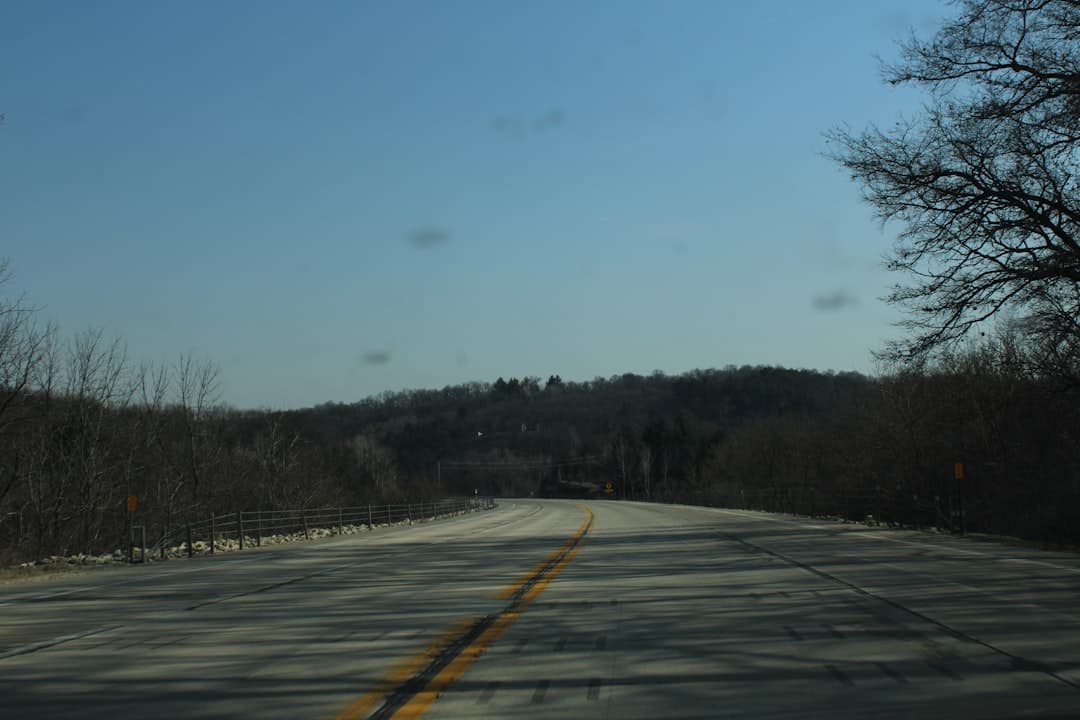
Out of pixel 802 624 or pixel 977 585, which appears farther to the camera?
pixel 977 585

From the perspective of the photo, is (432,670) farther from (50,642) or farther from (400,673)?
(50,642)

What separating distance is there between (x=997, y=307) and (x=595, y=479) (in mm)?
161180

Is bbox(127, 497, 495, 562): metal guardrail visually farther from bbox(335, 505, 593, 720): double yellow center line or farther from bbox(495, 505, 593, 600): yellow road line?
bbox(335, 505, 593, 720): double yellow center line

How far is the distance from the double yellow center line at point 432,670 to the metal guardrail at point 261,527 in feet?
54.0

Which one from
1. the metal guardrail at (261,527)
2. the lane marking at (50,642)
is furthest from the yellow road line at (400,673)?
the metal guardrail at (261,527)

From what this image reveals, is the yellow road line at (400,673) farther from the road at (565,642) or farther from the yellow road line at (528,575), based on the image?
the yellow road line at (528,575)

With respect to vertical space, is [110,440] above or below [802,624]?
above

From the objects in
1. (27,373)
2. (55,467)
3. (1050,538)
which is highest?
(27,373)

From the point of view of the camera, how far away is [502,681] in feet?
25.6

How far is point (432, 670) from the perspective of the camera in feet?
27.0

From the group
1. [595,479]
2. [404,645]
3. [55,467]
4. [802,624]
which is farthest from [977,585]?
[595,479]

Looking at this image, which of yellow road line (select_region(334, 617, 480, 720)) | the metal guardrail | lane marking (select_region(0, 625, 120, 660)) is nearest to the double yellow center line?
yellow road line (select_region(334, 617, 480, 720))

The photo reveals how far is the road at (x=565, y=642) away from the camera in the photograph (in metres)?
7.07

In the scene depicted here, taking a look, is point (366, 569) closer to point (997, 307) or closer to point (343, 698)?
point (343, 698)
